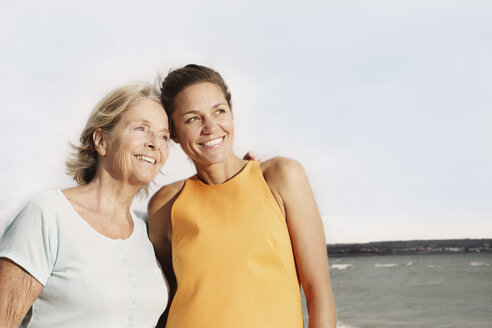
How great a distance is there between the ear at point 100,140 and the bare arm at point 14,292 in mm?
752

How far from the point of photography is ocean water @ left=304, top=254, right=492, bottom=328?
2097cm

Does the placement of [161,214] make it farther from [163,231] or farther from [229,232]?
[229,232]

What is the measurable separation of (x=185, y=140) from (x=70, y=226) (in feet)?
2.47

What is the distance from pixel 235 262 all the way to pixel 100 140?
3.12ft

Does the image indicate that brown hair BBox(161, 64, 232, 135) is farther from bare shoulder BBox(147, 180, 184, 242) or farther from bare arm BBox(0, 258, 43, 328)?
bare arm BBox(0, 258, 43, 328)

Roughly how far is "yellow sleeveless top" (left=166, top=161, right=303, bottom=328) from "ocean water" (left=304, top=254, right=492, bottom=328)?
1677 centimetres

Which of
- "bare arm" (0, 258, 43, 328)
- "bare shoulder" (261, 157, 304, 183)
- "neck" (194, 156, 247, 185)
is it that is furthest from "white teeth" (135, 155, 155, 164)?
"bare arm" (0, 258, 43, 328)

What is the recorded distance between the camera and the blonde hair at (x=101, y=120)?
8.67 feet

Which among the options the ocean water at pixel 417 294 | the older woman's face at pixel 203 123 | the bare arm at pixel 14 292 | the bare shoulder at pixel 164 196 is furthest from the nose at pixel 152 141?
the ocean water at pixel 417 294

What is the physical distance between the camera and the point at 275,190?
2672 millimetres

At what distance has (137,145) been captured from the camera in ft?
8.57

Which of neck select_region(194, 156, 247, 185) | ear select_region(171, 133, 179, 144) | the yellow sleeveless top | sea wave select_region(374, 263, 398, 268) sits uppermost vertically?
ear select_region(171, 133, 179, 144)

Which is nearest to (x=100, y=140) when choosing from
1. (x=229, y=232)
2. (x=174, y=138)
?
(x=174, y=138)

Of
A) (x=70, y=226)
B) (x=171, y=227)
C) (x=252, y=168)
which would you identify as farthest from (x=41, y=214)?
(x=252, y=168)
